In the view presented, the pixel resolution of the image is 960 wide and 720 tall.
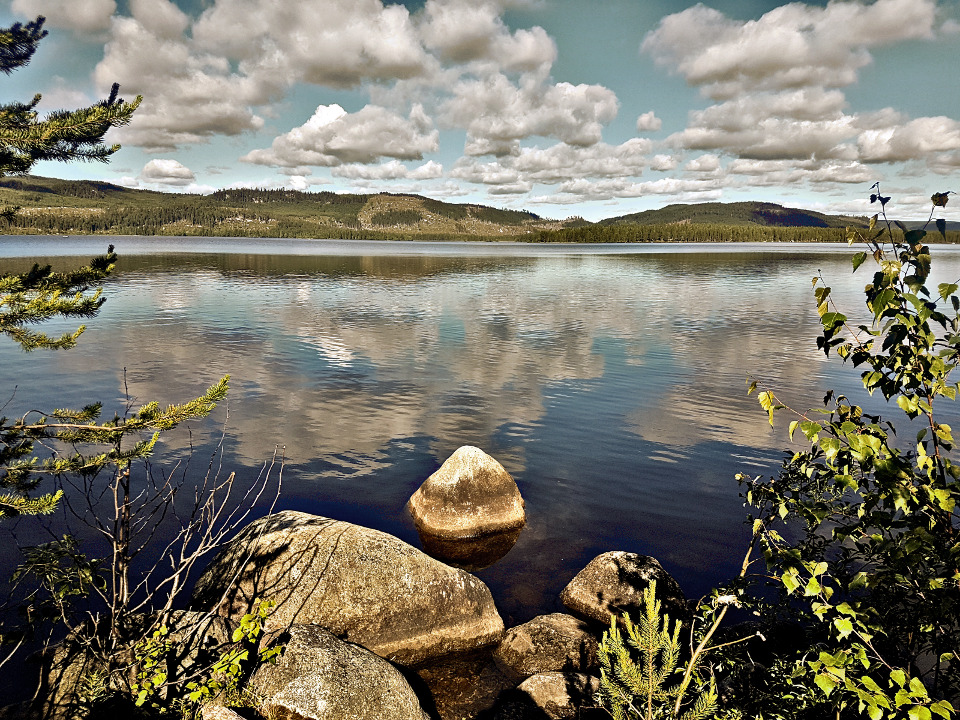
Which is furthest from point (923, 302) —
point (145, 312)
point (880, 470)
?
point (145, 312)

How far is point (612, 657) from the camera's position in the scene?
10875mm

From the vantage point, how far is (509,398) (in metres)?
26.4

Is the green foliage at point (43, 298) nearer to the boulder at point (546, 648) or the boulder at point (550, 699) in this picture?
the boulder at point (550, 699)

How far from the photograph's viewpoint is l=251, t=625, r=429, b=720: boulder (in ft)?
26.9

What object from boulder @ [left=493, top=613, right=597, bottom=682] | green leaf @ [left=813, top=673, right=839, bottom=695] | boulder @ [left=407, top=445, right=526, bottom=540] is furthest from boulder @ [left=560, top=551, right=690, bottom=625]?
green leaf @ [left=813, top=673, right=839, bottom=695]

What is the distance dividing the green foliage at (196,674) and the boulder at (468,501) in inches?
267

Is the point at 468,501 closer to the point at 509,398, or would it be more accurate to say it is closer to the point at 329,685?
the point at 329,685

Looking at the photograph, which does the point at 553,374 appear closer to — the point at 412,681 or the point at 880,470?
the point at 412,681

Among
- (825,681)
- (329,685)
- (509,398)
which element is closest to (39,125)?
(329,685)

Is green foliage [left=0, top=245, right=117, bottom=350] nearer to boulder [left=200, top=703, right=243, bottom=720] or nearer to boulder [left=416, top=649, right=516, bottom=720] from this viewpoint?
boulder [left=200, top=703, right=243, bottom=720]

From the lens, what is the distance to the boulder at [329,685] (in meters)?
8.20

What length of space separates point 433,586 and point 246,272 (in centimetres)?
9494

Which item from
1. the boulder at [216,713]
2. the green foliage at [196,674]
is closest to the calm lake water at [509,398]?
the green foliage at [196,674]

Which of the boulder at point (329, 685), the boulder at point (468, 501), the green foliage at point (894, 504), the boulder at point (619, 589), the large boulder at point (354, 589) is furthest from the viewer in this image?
the boulder at point (468, 501)
